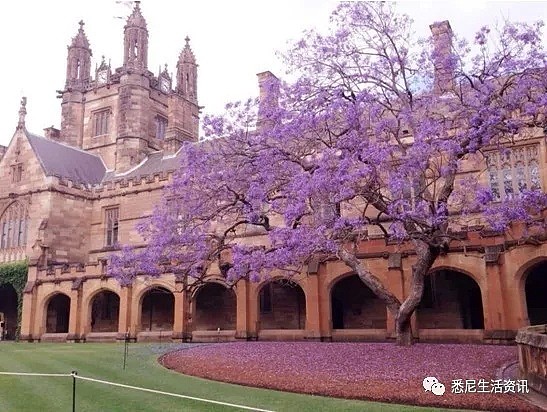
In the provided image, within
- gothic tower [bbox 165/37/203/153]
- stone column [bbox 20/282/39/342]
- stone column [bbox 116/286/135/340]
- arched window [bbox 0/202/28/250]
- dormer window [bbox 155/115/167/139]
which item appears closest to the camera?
stone column [bbox 116/286/135/340]

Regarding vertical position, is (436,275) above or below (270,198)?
below

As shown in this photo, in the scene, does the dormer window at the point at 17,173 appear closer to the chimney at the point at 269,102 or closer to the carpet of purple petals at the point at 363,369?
the chimney at the point at 269,102

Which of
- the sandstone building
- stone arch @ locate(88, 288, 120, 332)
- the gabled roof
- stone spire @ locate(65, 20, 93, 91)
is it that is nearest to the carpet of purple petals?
the sandstone building

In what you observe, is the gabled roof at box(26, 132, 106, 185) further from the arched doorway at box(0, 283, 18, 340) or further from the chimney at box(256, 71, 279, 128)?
the chimney at box(256, 71, 279, 128)

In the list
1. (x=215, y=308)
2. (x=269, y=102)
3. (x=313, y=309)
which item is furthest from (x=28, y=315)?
(x=269, y=102)

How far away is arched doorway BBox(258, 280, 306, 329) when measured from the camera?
76.9 ft

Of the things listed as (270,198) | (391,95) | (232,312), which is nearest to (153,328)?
(232,312)

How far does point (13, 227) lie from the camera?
104 feet

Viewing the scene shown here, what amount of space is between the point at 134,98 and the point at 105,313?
15.2 m

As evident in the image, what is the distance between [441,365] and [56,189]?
25.5m

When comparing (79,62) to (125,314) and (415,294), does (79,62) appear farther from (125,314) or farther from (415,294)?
(415,294)

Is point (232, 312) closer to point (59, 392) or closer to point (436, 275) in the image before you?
point (436, 275)

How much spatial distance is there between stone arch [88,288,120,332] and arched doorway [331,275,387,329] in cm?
1287

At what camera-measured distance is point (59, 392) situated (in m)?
9.12
